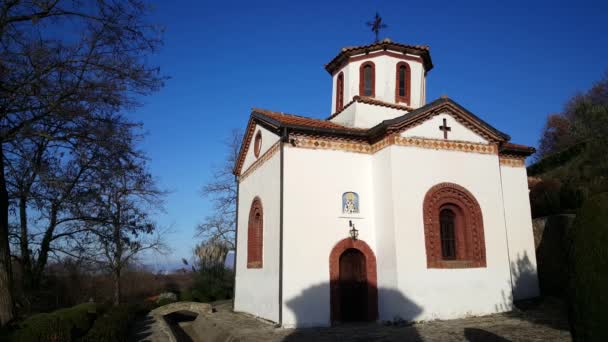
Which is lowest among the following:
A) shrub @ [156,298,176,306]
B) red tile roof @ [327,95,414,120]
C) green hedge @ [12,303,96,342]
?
shrub @ [156,298,176,306]

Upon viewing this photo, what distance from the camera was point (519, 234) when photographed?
46.8ft

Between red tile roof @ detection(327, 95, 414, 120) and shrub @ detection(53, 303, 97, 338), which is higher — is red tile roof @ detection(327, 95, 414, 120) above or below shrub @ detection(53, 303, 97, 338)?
above

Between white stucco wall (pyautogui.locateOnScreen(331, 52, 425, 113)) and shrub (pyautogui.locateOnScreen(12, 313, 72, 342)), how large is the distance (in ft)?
38.5

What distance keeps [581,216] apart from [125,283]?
29.1m

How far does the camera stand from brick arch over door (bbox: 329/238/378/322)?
11734mm

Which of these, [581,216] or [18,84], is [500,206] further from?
[18,84]

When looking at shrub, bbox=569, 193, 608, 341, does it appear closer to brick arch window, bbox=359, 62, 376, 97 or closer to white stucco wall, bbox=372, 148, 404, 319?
white stucco wall, bbox=372, 148, 404, 319

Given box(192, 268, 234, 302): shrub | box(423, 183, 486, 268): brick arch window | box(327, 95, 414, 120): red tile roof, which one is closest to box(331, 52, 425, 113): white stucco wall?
box(327, 95, 414, 120): red tile roof

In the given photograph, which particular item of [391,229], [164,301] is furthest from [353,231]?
[164,301]

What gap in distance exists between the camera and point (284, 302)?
1134cm

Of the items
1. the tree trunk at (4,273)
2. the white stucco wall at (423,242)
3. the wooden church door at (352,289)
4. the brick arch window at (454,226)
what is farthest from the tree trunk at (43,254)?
the brick arch window at (454,226)

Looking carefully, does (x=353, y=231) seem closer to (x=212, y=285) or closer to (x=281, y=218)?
(x=281, y=218)

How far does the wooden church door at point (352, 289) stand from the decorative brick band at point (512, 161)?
21.3 feet

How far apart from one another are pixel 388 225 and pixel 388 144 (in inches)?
92.8
